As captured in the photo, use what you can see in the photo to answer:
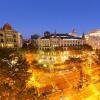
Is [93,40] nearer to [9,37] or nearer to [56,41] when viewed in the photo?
[56,41]

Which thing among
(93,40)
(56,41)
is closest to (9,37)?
(56,41)

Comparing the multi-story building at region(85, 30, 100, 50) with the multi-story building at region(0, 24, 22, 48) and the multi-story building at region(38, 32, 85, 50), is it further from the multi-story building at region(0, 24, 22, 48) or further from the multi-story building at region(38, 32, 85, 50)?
the multi-story building at region(0, 24, 22, 48)

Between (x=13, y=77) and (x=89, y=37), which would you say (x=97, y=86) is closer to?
(x=13, y=77)

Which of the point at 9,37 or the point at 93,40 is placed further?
the point at 93,40

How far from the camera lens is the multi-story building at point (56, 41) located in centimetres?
5481

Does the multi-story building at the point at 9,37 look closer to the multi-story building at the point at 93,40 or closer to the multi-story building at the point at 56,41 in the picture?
the multi-story building at the point at 56,41

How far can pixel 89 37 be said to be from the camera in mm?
67062

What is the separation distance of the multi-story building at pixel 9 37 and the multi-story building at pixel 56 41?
5.29 meters

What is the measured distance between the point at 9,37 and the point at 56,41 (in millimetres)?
11465

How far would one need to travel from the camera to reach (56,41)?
57.1 m

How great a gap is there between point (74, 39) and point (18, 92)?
112ft

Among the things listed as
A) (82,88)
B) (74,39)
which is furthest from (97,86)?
(74,39)

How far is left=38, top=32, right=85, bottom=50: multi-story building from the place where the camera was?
2158 inches

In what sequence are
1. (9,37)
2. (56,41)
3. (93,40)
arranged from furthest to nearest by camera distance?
(93,40), (56,41), (9,37)
